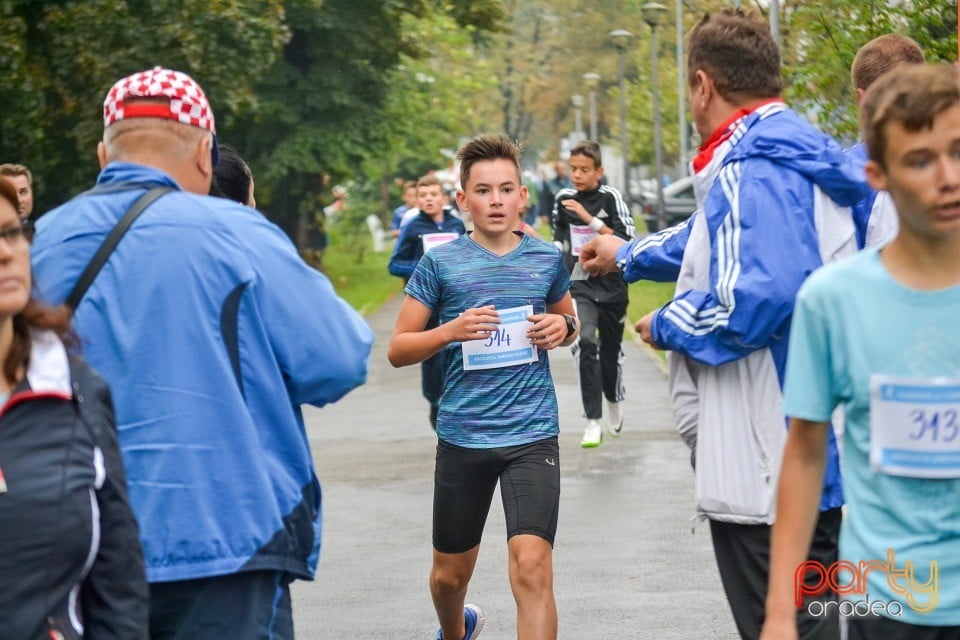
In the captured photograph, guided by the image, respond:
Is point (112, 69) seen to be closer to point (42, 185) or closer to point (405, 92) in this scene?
point (42, 185)

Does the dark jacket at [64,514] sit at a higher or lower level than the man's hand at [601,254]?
higher

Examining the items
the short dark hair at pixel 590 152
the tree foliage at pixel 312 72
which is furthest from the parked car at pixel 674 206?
the short dark hair at pixel 590 152

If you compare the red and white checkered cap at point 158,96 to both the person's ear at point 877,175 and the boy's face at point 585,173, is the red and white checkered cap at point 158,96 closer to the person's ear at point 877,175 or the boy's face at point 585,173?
the person's ear at point 877,175

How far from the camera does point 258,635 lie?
399 centimetres

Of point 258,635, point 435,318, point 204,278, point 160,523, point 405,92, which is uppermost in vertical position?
point 204,278

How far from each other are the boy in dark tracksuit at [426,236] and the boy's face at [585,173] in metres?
0.97

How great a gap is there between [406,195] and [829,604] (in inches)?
708

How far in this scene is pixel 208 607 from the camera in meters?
3.95

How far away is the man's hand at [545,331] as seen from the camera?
647 centimetres

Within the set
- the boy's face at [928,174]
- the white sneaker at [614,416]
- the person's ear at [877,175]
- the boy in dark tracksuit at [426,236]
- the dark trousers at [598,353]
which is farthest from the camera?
the white sneaker at [614,416]

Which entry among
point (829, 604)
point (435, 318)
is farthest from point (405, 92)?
point (829, 604)

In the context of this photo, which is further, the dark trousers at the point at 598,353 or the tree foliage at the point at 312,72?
the tree foliage at the point at 312,72

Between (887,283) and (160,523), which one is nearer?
(887,283)

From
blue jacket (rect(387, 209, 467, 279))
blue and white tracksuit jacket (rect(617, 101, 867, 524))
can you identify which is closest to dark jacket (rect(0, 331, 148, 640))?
blue and white tracksuit jacket (rect(617, 101, 867, 524))
